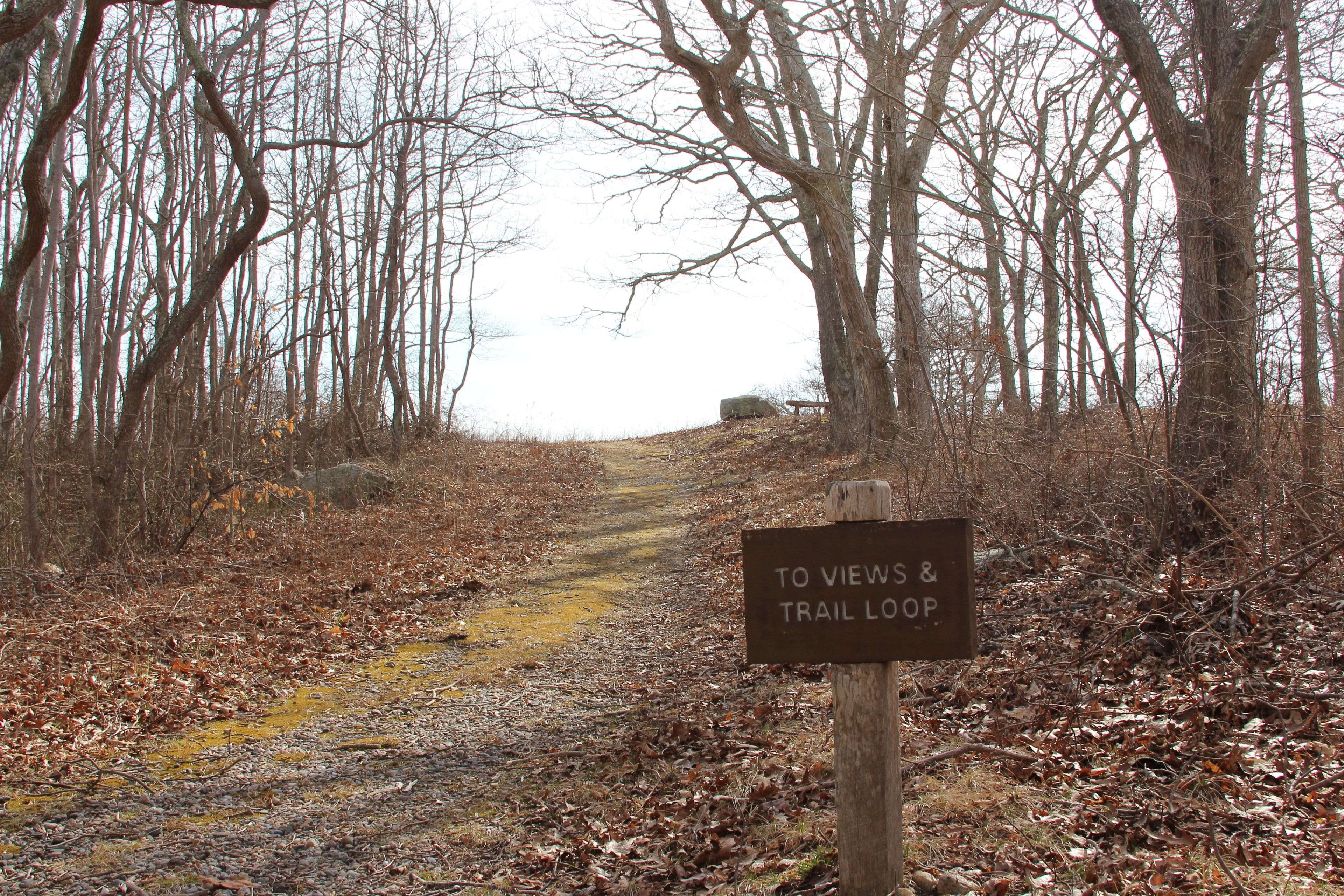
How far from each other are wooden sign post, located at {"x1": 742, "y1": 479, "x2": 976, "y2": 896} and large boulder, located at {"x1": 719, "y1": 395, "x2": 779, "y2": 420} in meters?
25.4

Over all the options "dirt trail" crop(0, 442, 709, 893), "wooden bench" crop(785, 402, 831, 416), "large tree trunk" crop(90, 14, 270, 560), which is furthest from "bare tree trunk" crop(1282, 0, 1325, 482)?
"wooden bench" crop(785, 402, 831, 416)

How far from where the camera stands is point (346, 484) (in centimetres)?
1460

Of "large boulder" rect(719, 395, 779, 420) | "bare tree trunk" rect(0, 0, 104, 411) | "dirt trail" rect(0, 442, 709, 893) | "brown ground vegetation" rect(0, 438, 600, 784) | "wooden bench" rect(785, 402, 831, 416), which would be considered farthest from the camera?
"large boulder" rect(719, 395, 779, 420)

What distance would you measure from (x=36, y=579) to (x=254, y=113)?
772 centimetres

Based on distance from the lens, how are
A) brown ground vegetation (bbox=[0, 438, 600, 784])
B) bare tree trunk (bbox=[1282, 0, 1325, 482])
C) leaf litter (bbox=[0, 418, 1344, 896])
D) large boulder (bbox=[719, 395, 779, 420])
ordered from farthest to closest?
large boulder (bbox=[719, 395, 779, 420]), bare tree trunk (bbox=[1282, 0, 1325, 482]), brown ground vegetation (bbox=[0, 438, 600, 784]), leaf litter (bbox=[0, 418, 1344, 896])

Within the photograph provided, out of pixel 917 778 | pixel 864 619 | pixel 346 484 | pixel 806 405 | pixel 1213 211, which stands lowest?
pixel 917 778

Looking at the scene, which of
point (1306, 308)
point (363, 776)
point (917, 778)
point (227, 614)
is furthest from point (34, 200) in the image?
point (1306, 308)

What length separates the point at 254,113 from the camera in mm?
12422

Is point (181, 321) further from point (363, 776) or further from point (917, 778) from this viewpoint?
point (917, 778)

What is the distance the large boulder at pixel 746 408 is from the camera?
28609mm

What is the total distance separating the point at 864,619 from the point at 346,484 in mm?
13372

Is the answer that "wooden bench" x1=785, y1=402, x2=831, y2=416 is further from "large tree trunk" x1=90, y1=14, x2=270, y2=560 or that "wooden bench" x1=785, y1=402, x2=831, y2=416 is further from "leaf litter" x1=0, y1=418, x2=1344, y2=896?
"leaf litter" x1=0, y1=418, x2=1344, y2=896

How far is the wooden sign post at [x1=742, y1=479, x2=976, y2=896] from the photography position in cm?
271

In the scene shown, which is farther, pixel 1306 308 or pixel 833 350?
pixel 833 350
